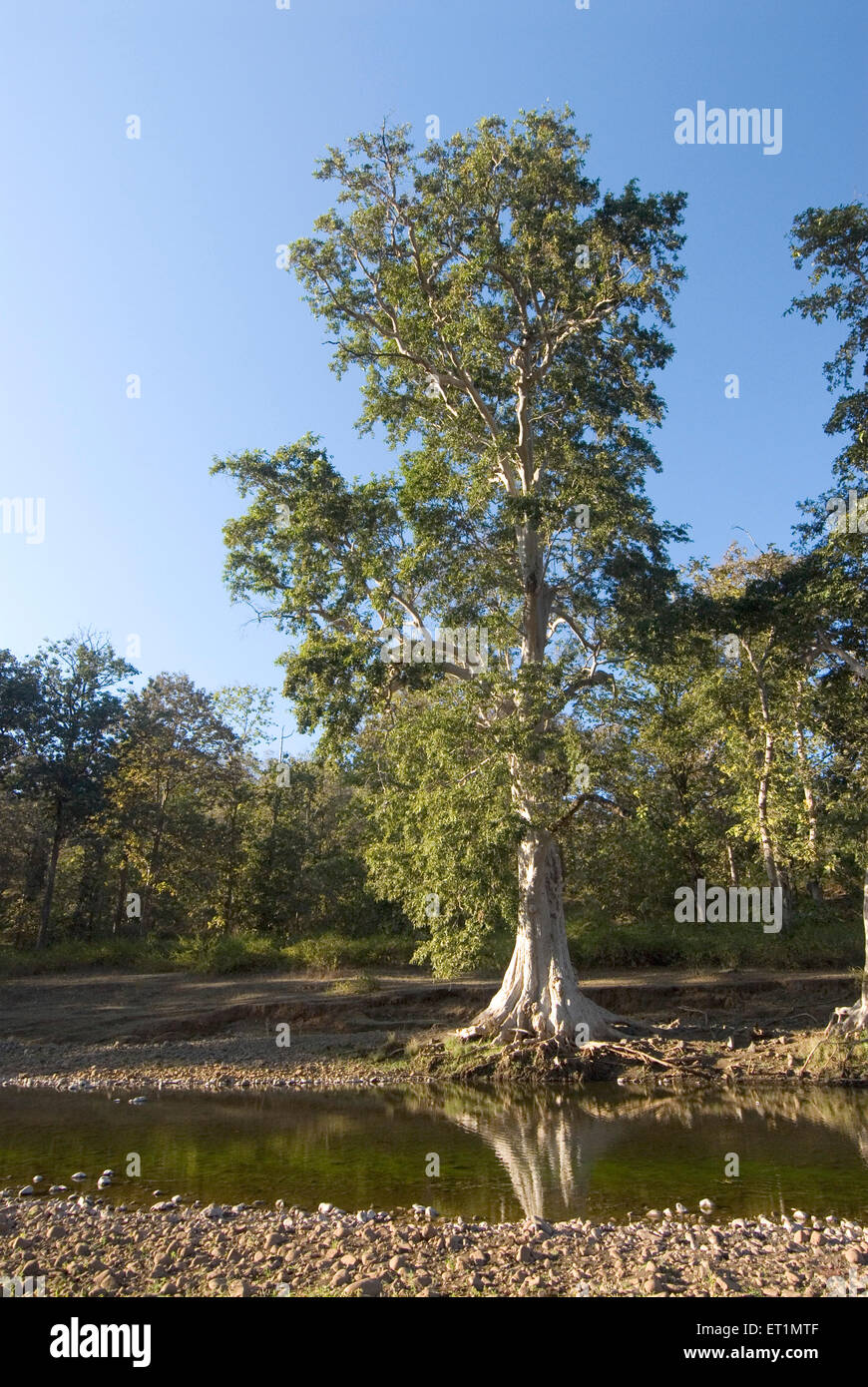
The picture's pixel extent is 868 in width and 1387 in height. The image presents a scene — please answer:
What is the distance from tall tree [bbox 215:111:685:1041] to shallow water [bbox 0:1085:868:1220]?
13.9ft

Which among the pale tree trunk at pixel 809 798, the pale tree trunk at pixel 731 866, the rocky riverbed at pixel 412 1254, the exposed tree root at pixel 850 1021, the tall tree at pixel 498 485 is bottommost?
the exposed tree root at pixel 850 1021

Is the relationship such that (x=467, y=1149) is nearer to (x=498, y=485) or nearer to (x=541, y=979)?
(x=541, y=979)

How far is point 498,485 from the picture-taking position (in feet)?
74.9

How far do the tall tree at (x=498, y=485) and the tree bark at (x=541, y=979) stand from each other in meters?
0.05

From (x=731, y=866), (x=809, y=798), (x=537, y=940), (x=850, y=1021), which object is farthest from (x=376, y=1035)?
(x=731, y=866)

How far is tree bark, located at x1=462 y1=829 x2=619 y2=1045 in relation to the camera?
1966 cm

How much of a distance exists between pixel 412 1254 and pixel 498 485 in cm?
1828

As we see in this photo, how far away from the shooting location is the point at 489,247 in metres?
20.2

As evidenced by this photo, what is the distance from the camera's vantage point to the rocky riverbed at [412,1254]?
7.12m

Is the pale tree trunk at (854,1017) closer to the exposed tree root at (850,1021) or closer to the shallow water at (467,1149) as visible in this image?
the exposed tree root at (850,1021)

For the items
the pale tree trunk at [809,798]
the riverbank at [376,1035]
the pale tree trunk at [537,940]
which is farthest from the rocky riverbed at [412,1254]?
the pale tree trunk at [809,798]
